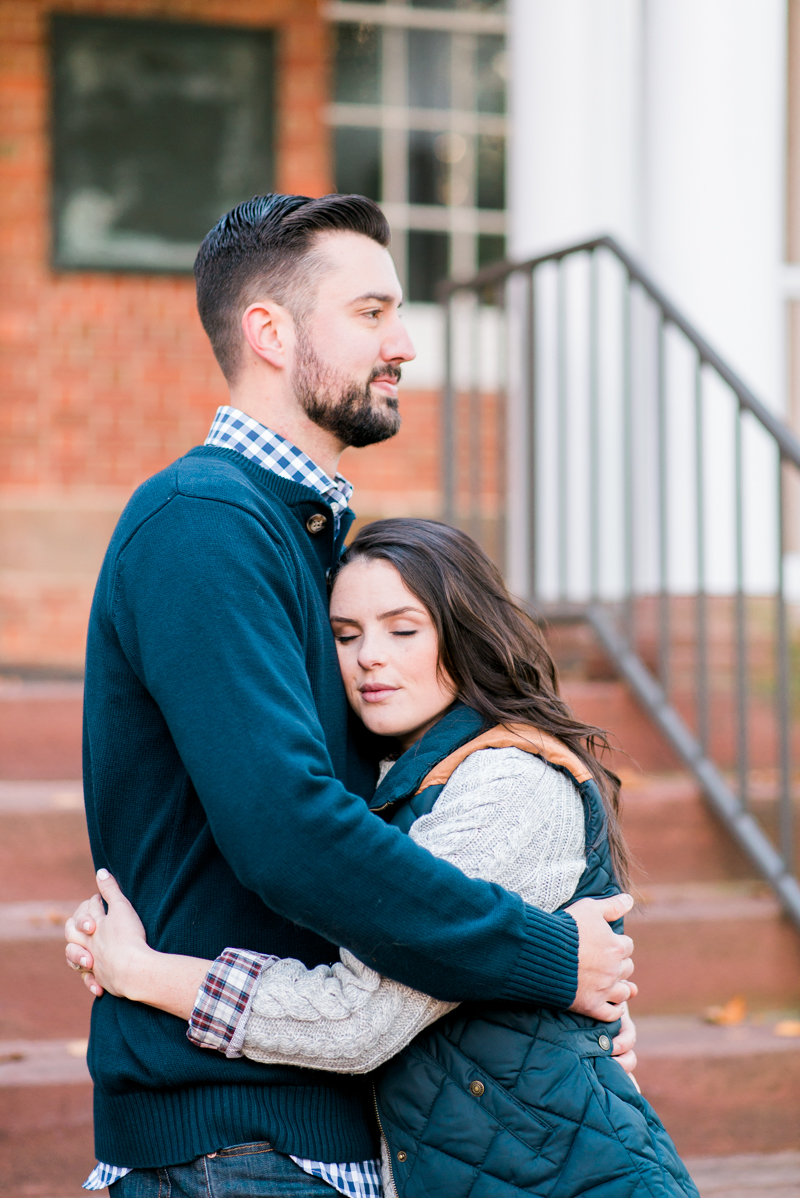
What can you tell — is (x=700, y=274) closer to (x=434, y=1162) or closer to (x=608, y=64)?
(x=608, y=64)

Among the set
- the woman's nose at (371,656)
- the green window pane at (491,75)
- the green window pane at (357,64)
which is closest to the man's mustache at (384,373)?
the woman's nose at (371,656)

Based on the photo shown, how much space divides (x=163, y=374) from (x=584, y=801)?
5400 millimetres

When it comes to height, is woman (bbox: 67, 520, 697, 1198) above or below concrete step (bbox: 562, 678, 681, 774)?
above

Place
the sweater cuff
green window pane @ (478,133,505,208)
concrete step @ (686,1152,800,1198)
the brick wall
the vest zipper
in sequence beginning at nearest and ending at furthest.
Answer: the sweater cuff
the vest zipper
concrete step @ (686,1152,800,1198)
the brick wall
green window pane @ (478,133,505,208)

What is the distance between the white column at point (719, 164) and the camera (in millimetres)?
4824

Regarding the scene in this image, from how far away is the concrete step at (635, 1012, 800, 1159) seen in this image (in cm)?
319

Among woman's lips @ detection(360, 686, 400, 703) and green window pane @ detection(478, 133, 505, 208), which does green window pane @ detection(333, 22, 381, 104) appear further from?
woman's lips @ detection(360, 686, 400, 703)

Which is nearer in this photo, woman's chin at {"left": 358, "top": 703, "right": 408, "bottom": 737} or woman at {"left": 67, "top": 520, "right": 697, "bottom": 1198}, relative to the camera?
woman at {"left": 67, "top": 520, "right": 697, "bottom": 1198}

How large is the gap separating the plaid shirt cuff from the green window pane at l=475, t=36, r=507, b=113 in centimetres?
664

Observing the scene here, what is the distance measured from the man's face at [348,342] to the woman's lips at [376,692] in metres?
0.36

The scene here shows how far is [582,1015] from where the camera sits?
64.4 inches

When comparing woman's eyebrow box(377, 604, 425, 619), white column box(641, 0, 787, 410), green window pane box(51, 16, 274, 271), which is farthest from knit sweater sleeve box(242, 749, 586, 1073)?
green window pane box(51, 16, 274, 271)

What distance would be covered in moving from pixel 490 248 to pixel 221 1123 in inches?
257

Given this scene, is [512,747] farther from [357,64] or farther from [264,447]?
[357,64]
